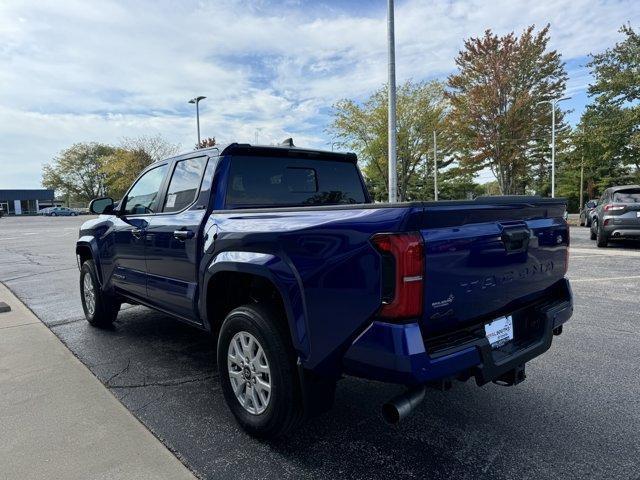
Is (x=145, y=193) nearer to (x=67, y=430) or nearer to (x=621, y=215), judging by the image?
(x=67, y=430)

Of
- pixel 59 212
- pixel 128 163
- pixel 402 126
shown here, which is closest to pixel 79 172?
pixel 59 212

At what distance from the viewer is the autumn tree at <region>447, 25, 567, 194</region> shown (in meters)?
26.9

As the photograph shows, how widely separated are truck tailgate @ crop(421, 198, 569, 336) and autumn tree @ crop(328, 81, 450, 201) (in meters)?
29.9

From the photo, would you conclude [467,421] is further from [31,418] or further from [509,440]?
[31,418]

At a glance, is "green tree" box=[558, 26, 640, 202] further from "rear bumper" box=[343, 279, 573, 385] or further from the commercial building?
the commercial building

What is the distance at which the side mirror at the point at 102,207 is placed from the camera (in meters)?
4.98

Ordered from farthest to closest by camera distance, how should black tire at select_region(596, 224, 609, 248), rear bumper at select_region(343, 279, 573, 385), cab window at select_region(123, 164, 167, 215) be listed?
black tire at select_region(596, 224, 609, 248), cab window at select_region(123, 164, 167, 215), rear bumper at select_region(343, 279, 573, 385)

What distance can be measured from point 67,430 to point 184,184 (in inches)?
79.2

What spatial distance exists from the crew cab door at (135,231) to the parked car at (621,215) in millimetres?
11625

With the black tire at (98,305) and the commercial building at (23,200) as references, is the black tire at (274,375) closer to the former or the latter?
the black tire at (98,305)

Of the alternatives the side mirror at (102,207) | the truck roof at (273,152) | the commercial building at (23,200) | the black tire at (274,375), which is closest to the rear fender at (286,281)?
the black tire at (274,375)

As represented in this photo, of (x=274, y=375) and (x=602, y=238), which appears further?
(x=602, y=238)

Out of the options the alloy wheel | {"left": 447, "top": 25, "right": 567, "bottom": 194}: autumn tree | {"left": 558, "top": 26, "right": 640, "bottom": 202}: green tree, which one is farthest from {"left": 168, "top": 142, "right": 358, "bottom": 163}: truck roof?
{"left": 447, "top": 25, "right": 567, "bottom": 194}: autumn tree

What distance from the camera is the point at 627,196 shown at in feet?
39.0
